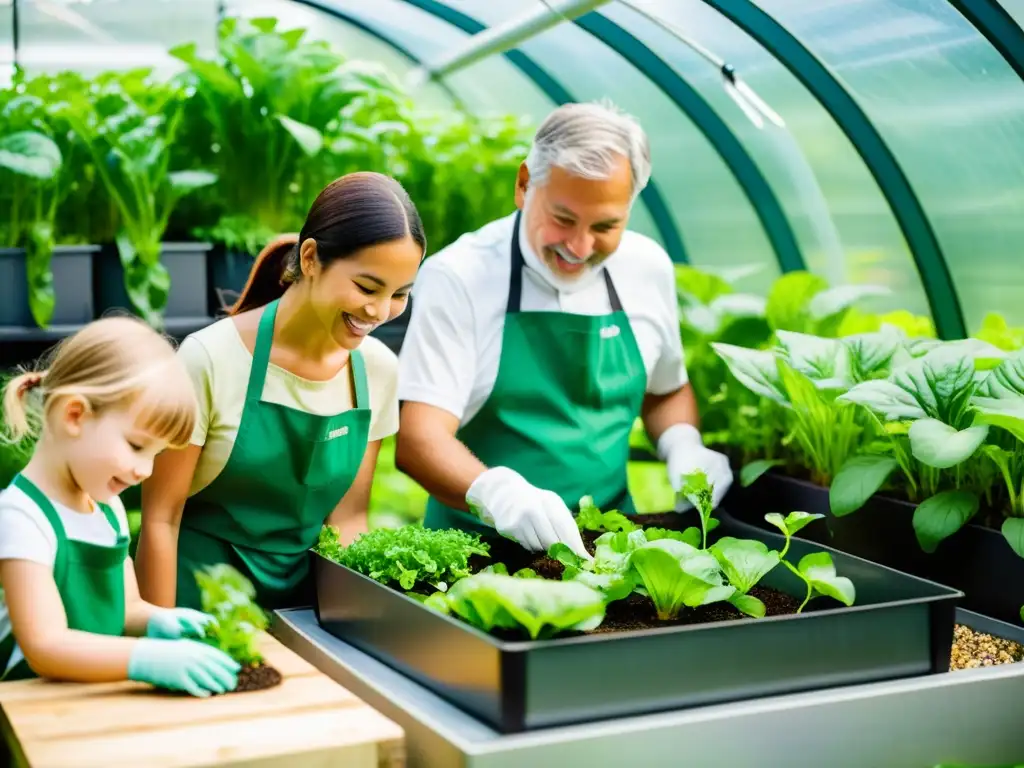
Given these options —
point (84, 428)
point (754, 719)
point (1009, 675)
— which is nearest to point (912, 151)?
point (1009, 675)

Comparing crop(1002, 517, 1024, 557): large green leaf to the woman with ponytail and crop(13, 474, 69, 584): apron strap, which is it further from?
crop(13, 474, 69, 584): apron strap

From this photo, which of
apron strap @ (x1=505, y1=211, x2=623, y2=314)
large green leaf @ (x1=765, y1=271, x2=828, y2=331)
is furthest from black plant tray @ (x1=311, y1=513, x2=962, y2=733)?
large green leaf @ (x1=765, y1=271, x2=828, y2=331)

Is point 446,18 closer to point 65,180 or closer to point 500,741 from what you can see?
point 65,180

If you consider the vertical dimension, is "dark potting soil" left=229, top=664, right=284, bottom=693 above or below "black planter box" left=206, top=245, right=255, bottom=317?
below

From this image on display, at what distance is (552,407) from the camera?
7.79ft

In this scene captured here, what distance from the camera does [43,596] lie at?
55.2 inches

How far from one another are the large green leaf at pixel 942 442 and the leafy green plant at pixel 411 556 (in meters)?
0.74

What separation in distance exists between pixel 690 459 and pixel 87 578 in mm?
1311

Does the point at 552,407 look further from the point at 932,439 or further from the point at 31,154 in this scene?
the point at 31,154

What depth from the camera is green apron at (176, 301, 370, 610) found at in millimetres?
1800

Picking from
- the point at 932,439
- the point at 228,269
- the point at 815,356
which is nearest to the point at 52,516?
the point at 932,439

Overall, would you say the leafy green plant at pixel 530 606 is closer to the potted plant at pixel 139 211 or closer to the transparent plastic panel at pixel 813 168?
the potted plant at pixel 139 211

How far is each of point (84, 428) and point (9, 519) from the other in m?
0.14

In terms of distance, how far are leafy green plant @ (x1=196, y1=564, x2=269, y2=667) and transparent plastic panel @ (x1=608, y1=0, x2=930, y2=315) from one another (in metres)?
3.17
